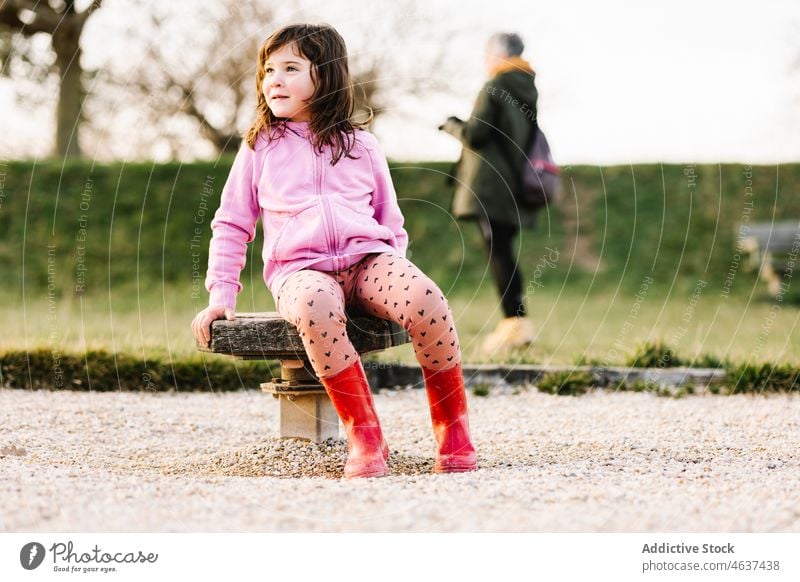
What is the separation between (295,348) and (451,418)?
0.54 metres

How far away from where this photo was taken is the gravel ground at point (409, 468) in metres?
2.37

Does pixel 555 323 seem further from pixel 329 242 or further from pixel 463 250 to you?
pixel 329 242

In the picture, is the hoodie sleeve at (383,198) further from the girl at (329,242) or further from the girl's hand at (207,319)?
the girl's hand at (207,319)

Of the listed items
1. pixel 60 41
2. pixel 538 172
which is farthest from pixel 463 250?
pixel 60 41

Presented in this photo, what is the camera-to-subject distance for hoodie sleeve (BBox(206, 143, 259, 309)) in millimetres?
3156

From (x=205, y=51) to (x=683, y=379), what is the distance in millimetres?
7964

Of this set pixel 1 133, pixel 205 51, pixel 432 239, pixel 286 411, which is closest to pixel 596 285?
pixel 432 239

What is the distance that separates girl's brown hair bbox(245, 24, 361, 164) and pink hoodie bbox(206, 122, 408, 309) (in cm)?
3

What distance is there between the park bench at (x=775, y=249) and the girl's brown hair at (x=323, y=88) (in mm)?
7158

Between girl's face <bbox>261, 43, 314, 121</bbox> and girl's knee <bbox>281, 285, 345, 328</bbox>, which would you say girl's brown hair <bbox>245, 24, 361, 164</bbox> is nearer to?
girl's face <bbox>261, 43, 314, 121</bbox>

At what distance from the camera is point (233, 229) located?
320cm

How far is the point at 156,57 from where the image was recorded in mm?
11172

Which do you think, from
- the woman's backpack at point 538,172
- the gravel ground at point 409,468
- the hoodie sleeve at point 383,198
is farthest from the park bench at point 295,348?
the woman's backpack at point 538,172

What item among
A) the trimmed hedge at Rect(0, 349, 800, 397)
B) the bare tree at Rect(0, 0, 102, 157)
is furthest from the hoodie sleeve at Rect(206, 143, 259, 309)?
the bare tree at Rect(0, 0, 102, 157)
